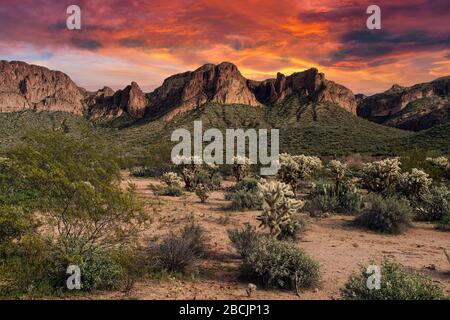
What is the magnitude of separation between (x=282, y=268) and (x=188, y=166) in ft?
62.8

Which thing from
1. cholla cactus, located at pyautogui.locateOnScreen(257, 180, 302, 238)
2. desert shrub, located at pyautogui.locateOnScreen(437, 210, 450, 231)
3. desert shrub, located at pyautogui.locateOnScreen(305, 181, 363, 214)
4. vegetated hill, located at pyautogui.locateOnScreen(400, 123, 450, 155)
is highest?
vegetated hill, located at pyautogui.locateOnScreen(400, 123, 450, 155)

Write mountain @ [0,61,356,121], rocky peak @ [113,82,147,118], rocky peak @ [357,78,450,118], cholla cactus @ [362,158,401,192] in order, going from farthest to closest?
rocky peak @ [113,82,147,118], rocky peak @ [357,78,450,118], mountain @ [0,61,356,121], cholla cactus @ [362,158,401,192]

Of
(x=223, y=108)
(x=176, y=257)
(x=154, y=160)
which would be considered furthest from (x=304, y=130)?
(x=176, y=257)

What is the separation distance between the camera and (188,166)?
2670cm

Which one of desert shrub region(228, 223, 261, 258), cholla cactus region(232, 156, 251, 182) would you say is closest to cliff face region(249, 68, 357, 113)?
cholla cactus region(232, 156, 251, 182)

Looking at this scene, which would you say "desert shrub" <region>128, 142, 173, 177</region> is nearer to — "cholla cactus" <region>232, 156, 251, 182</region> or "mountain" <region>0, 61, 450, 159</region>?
"mountain" <region>0, 61, 450, 159</region>

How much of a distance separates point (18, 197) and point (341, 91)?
111m

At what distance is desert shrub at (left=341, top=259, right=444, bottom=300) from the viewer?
6188mm

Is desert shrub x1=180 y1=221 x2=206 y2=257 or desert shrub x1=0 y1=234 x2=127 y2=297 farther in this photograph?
desert shrub x1=180 y1=221 x2=206 y2=257

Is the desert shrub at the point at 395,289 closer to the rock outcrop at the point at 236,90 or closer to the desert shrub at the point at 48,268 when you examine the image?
the desert shrub at the point at 48,268

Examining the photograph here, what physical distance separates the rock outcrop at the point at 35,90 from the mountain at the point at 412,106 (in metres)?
107

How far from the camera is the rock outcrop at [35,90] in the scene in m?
130

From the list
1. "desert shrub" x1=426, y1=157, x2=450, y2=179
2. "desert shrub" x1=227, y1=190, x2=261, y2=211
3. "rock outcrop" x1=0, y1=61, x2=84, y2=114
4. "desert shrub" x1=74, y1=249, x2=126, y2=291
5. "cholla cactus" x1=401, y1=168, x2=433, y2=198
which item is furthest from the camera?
"rock outcrop" x1=0, y1=61, x2=84, y2=114

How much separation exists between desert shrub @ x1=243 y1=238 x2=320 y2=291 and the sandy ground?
0.26 m
